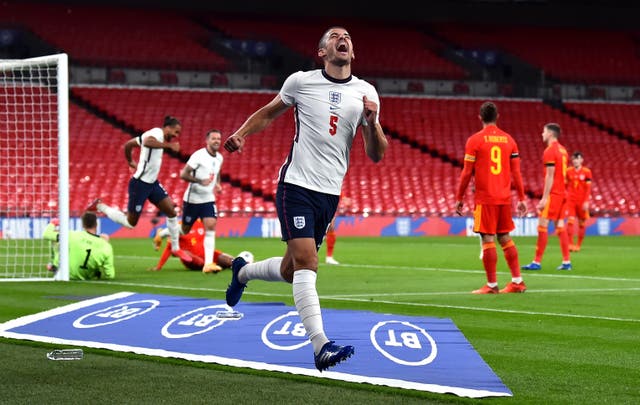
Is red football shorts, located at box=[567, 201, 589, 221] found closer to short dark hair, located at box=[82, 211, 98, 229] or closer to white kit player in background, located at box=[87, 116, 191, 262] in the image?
white kit player in background, located at box=[87, 116, 191, 262]

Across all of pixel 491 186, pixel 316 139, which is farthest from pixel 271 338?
pixel 491 186

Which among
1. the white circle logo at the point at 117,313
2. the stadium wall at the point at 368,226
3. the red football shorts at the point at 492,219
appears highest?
the red football shorts at the point at 492,219

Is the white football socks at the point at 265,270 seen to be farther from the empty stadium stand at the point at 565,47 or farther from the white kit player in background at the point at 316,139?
the empty stadium stand at the point at 565,47

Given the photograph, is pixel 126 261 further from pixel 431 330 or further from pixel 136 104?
pixel 136 104

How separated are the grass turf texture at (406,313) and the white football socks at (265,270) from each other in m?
1.06

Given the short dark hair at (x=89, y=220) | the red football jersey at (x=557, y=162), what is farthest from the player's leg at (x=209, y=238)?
the red football jersey at (x=557, y=162)

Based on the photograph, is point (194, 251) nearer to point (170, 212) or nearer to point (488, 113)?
point (170, 212)

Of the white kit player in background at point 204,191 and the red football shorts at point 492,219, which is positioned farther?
the white kit player in background at point 204,191

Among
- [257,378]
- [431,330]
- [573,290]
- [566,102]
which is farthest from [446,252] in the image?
[566,102]

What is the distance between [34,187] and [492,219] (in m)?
20.0

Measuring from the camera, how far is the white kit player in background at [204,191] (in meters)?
18.0

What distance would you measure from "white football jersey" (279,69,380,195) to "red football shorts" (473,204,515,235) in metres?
6.09

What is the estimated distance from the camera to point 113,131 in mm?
39125

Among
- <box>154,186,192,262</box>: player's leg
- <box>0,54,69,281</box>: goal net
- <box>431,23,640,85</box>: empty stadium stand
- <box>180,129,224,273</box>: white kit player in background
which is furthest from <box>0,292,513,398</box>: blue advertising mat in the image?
<box>431,23,640,85</box>: empty stadium stand
